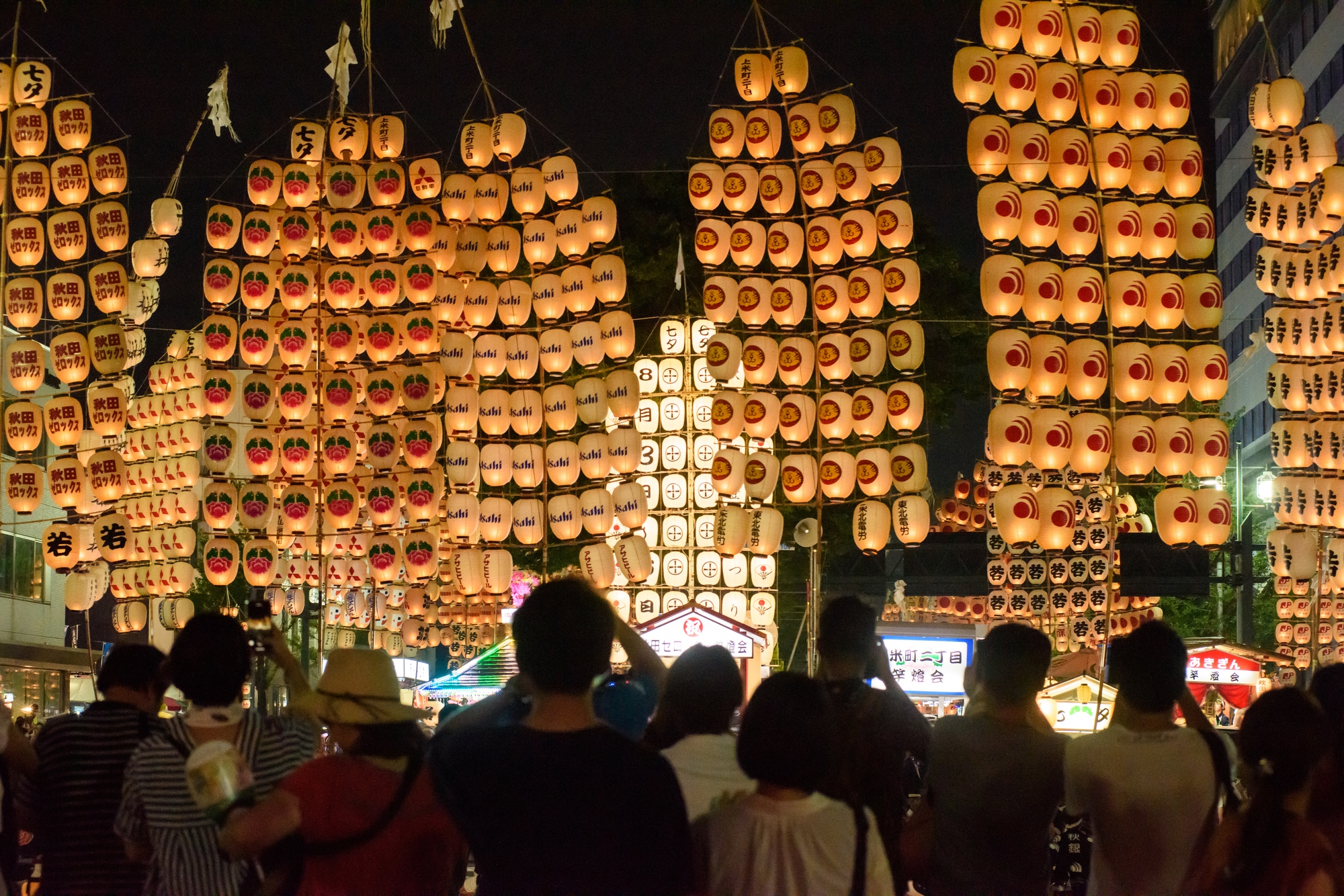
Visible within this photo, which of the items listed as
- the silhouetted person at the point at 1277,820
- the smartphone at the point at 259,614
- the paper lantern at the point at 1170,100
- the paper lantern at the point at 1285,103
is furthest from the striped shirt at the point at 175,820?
the paper lantern at the point at 1285,103

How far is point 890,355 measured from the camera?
1859cm

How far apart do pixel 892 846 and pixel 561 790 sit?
156 centimetres

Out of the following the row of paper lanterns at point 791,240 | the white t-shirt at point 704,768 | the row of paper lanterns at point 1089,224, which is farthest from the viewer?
the row of paper lanterns at point 791,240

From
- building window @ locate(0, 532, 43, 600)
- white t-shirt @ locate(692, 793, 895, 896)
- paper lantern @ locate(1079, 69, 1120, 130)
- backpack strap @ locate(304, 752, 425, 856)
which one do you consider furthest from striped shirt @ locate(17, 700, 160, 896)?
building window @ locate(0, 532, 43, 600)

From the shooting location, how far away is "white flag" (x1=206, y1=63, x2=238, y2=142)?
70.8ft

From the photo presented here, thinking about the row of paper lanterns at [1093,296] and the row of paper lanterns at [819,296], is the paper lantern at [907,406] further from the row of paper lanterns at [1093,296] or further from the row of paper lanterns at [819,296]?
the row of paper lanterns at [1093,296]

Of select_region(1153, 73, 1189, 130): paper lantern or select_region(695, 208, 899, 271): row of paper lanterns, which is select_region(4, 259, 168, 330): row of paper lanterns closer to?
select_region(695, 208, 899, 271): row of paper lanterns

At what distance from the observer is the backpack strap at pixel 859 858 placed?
316 centimetres

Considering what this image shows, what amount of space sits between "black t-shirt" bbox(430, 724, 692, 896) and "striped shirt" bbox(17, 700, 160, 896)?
5.42 ft

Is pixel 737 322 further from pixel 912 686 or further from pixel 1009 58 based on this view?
pixel 912 686

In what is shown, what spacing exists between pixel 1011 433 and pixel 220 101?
507 inches

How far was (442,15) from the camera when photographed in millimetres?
18297

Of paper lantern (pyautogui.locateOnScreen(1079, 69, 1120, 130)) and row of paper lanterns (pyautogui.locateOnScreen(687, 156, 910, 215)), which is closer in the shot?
paper lantern (pyautogui.locateOnScreen(1079, 69, 1120, 130))

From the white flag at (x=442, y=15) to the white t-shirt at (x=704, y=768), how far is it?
625 inches
